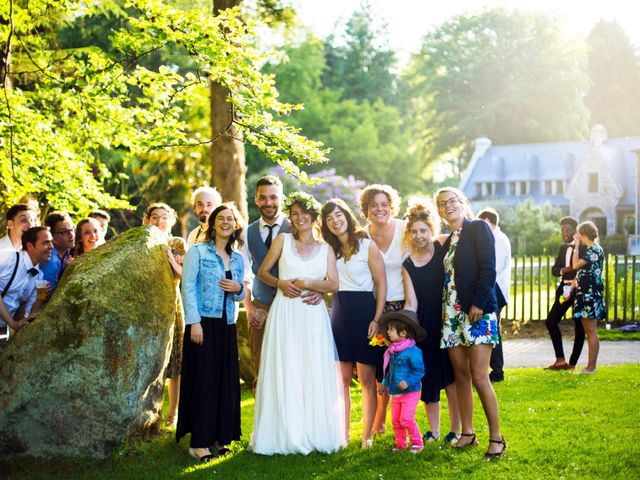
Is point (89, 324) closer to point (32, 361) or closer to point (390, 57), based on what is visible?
point (32, 361)

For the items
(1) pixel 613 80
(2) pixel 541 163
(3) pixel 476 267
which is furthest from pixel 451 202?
(1) pixel 613 80

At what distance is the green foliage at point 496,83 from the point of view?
66500mm

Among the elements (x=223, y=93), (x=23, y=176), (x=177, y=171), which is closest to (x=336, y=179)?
(x=177, y=171)

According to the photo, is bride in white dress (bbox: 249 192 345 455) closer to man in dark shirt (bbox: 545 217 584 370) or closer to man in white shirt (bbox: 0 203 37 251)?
man in white shirt (bbox: 0 203 37 251)

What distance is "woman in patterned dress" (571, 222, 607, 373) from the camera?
1115cm

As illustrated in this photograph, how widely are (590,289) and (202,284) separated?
627 cm

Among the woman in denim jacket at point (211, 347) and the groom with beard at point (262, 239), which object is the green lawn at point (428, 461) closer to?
the woman in denim jacket at point (211, 347)

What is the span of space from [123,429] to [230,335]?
4.10 ft

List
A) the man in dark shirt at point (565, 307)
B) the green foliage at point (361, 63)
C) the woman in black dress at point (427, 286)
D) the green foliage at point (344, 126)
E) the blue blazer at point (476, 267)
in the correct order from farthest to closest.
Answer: the green foliage at point (361, 63)
the green foliage at point (344, 126)
the man in dark shirt at point (565, 307)
the woman in black dress at point (427, 286)
the blue blazer at point (476, 267)

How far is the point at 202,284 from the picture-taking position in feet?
23.8

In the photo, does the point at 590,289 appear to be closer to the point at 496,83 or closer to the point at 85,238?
the point at 85,238

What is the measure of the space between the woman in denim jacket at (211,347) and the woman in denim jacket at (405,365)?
141cm

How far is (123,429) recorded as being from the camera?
7.07 metres

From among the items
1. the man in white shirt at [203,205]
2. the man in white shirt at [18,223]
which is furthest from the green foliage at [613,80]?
the man in white shirt at [18,223]
